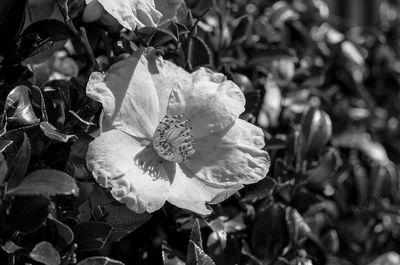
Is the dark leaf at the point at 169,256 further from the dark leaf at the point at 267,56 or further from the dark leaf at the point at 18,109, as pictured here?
the dark leaf at the point at 267,56

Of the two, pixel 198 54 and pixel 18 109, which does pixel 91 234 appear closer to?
pixel 18 109

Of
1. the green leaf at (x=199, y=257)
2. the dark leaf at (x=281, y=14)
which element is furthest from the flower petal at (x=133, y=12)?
the dark leaf at (x=281, y=14)

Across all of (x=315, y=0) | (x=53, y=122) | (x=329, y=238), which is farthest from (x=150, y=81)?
(x=315, y=0)

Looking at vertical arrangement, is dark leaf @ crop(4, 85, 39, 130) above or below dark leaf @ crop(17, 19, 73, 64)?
below

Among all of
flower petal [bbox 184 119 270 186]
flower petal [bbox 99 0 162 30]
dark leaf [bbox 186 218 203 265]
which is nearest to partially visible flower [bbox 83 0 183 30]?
flower petal [bbox 99 0 162 30]

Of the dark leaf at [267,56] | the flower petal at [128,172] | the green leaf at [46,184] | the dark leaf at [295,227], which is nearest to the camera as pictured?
the green leaf at [46,184]

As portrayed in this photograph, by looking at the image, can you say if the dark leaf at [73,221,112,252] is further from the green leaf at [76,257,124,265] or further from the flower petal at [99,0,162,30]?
the flower petal at [99,0,162,30]

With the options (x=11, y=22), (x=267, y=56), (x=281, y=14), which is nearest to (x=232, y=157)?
(x=11, y=22)
